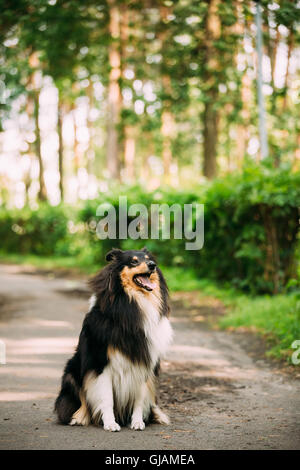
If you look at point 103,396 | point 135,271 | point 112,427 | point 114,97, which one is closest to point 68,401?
point 103,396

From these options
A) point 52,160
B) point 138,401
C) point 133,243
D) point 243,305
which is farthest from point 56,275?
point 52,160

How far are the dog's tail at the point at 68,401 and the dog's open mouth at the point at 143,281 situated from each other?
1.09 m

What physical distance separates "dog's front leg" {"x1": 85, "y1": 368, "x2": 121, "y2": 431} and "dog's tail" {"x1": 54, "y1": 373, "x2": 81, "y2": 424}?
19 cm

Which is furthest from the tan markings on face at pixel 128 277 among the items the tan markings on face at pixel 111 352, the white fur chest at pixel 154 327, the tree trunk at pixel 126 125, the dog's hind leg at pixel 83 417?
the tree trunk at pixel 126 125

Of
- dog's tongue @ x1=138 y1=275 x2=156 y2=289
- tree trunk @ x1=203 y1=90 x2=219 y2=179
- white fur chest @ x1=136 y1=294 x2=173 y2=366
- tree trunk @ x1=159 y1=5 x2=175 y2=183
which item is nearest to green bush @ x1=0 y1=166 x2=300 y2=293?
tree trunk @ x1=203 y1=90 x2=219 y2=179

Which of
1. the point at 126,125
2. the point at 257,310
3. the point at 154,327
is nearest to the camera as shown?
the point at 154,327

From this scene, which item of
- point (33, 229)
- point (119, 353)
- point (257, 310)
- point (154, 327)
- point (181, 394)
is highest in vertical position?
point (33, 229)

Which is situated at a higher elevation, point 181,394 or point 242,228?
point 242,228

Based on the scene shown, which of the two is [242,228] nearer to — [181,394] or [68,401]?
[181,394]

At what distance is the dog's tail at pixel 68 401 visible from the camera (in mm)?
5285

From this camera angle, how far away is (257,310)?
416 inches

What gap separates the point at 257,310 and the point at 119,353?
5.85 meters

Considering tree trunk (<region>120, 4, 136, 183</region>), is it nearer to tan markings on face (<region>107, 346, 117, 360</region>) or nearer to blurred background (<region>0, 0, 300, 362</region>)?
blurred background (<region>0, 0, 300, 362</region>)

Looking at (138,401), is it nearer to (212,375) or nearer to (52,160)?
(212,375)
